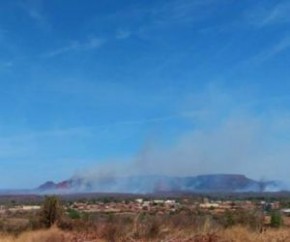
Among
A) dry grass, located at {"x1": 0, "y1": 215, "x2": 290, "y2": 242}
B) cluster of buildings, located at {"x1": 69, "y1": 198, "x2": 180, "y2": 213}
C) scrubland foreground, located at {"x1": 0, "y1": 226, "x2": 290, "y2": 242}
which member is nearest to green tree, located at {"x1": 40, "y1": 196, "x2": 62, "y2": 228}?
dry grass, located at {"x1": 0, "y1": 215, "x2": 290, "y2": 242}

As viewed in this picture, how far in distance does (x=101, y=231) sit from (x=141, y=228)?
1507 millimetres

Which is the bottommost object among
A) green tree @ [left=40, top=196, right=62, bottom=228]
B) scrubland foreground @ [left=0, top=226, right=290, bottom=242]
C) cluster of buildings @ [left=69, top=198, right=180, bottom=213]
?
scrubland foreground @ [left=0, top=226, right=290, bottom=242]

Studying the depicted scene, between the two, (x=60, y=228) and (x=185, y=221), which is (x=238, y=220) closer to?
(x=185, y=221)

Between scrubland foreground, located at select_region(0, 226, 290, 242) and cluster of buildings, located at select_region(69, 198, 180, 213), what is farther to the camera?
cluster of buildings, located at select_region(69, 198, 180, 213)

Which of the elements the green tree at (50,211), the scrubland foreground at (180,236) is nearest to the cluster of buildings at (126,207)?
the green tree at (50,211)

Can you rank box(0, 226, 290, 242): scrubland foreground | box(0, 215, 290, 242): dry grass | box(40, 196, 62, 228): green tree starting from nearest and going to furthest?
box(0, 226, 290, 242): scrubland foreground, box(0, 215, 290, 242): dry grass, box(40, 196, 62, 228): green tree

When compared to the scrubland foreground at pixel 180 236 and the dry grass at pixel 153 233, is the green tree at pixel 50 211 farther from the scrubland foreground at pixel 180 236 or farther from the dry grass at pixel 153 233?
the scrubland foreground at pixel 180 236

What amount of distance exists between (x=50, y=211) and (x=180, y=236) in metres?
10.2

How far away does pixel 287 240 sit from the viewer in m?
17.6

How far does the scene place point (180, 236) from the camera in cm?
1956

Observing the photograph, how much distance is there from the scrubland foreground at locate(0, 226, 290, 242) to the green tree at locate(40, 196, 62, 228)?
3.63 metres

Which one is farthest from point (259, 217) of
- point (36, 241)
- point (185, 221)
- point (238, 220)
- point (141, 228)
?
point (36, 241)

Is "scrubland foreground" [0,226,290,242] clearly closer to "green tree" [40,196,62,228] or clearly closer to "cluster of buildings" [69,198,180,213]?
"green tree" [40,196,62,228]

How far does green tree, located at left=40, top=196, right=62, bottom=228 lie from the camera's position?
27.6 meters
